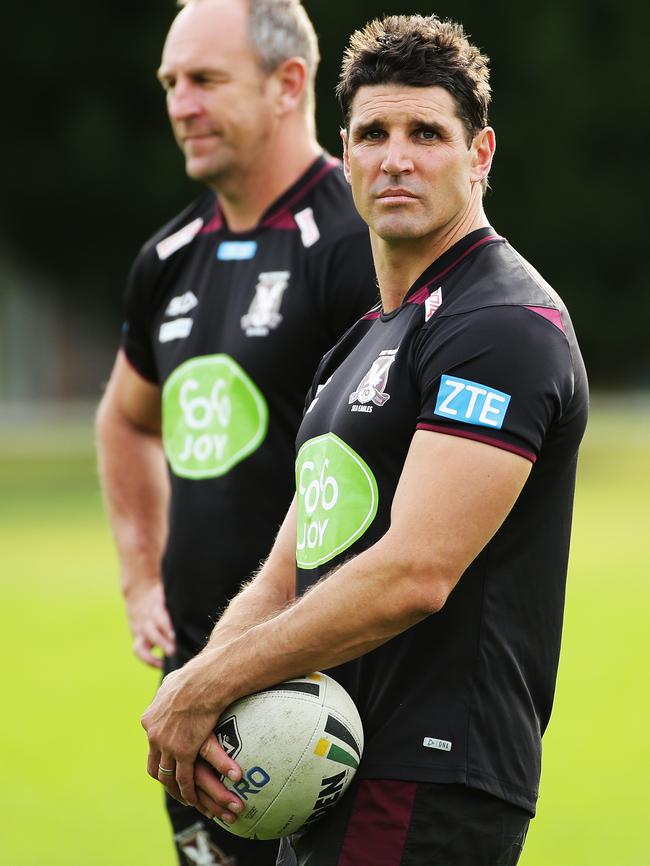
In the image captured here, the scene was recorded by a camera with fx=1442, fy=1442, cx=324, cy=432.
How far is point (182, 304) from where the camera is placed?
4.92 meters

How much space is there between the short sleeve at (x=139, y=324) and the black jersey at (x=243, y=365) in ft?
0.54

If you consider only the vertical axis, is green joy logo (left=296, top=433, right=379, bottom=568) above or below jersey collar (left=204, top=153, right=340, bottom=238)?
below

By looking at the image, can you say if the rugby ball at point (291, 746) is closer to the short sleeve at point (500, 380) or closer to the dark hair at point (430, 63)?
the short sleeve at point (500, 380)

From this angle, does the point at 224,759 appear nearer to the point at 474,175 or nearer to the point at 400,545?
the point at 400,545

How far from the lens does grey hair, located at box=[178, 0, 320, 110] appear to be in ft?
15.9

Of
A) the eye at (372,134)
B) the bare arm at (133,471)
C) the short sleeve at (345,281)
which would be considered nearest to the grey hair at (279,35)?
the short sleeve at (345,281)

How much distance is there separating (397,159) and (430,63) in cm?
23

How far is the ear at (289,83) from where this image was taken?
16.0 ft

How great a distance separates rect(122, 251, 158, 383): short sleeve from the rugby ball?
225 centimetres

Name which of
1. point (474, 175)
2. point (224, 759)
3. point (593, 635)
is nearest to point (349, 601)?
point (224, 759)

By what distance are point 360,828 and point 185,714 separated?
456mm

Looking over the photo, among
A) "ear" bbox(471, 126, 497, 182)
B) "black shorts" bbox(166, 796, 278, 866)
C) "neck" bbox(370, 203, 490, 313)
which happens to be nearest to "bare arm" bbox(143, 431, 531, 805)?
"neck" bbox(370, 203, 490, 313)

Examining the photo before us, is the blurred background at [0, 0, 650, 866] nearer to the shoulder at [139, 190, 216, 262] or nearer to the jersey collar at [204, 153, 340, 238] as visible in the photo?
the shoulder at [139, 190, 216, 262]

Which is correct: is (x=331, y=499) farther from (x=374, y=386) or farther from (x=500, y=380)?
(x=500, y=380)
